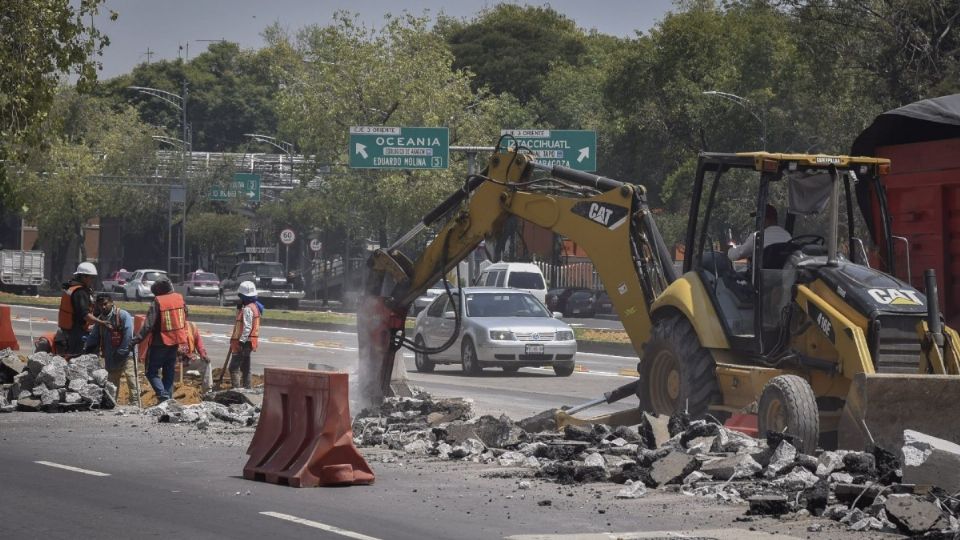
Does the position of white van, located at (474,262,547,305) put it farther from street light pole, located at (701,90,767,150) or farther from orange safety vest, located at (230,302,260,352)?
orange safety vest, located at (230,302,260,352)

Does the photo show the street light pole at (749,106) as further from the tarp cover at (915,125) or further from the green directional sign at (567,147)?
the tarp cover at (915,125)

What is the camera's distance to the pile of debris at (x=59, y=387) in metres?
19.1

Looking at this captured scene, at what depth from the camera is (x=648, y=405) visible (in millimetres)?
14641

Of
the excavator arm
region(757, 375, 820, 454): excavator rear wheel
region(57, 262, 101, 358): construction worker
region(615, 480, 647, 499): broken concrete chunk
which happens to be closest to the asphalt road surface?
the excavator arm

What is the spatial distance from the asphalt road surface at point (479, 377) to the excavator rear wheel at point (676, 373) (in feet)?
15.4

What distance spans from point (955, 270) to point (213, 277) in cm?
6374

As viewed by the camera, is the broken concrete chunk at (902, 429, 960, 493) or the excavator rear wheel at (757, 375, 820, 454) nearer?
the broken concrete chunk at (902, 429, 960, 493)

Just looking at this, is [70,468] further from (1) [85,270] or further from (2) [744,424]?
(1) [85,270]

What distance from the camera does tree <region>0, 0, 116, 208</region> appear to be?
2305cm

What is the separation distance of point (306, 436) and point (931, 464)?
15.8ft

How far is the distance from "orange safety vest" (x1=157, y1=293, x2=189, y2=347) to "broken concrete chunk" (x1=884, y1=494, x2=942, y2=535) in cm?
1108

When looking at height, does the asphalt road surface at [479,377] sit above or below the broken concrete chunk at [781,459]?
below

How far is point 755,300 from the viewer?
43.5ft

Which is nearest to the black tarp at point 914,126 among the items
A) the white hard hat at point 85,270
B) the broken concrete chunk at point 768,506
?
the broken concrete chunk at point 768,506
